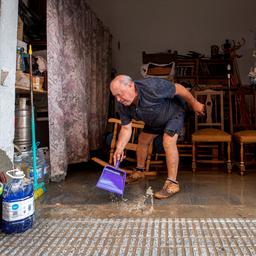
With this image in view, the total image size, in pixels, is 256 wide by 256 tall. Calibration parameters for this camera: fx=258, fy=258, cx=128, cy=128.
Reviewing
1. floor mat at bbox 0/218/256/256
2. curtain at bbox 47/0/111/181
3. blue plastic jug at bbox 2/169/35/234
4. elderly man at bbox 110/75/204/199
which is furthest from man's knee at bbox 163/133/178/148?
blue plastic jug at bbox 2/169/35/234

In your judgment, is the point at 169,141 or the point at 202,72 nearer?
the point at 169,141

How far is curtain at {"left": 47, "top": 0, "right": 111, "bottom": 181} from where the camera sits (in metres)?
2.37

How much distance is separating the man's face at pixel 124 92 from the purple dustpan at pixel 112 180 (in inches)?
21.4

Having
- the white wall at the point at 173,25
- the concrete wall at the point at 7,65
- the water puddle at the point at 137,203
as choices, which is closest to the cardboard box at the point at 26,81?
the concrete wall at the point at 7,65

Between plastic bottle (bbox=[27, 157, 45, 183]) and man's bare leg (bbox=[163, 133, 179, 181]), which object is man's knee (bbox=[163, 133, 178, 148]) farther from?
plastic bottle (bbox=[27, 157, 45, 183])

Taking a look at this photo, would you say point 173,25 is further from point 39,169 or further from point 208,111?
point 39,169

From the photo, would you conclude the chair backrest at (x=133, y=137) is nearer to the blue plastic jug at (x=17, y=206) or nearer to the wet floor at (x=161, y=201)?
the wet floor at (x=161, y=201)

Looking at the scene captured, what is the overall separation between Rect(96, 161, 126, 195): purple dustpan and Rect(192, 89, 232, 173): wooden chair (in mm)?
1186

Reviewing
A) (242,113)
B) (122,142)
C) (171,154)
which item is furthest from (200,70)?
(122,142)

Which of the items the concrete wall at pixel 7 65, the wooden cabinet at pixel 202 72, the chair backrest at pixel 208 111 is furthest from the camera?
the wooden cabinet at pixel 202 72

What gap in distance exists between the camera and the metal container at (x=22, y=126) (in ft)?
7.14

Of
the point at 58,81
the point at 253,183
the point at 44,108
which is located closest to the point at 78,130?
the point at 44,108

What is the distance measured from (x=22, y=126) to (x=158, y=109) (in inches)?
45.9

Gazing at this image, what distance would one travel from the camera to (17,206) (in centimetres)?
144
